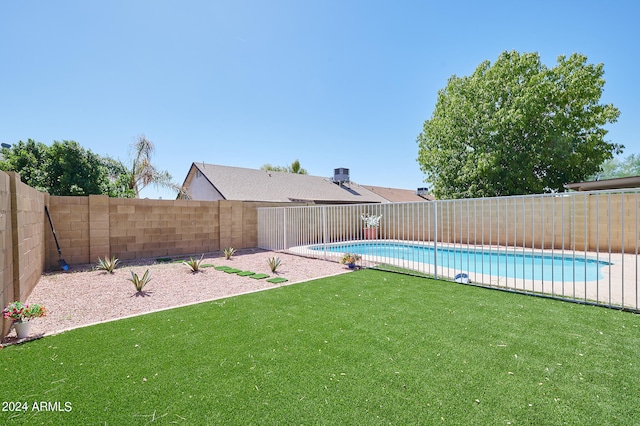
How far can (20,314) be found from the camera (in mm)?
3619

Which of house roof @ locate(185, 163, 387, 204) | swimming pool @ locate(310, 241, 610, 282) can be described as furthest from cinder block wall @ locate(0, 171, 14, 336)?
house roof @ locate(185, 163, 387, 204)

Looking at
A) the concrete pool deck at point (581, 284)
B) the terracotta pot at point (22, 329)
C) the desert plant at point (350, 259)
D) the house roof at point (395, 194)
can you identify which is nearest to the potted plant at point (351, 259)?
the desert plant at point (350, 259)

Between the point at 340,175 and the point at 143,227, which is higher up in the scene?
the point at 340,175

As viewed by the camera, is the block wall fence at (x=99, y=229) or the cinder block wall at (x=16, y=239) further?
the block wall fence at (x=99, y=229)

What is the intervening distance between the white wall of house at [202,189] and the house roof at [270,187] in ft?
1.25

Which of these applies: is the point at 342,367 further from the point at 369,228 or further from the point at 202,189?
the point at 202,189

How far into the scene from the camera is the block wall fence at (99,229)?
13.6 ft

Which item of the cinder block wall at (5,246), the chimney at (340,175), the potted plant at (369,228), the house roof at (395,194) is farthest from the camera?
the house roof at (395,194)

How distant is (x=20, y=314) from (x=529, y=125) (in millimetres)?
18971

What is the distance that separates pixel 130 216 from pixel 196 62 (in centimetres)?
637

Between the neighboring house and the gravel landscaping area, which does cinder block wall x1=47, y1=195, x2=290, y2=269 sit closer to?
the gravel landscaping area

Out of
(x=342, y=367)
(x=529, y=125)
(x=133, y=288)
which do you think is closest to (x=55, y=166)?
(x=133, y=288)

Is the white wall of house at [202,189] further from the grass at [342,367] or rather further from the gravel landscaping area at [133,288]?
the grass at [342,367]

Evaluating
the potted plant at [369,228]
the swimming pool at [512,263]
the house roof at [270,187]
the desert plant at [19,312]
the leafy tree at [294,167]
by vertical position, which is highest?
the leafy tree at [294,167]
